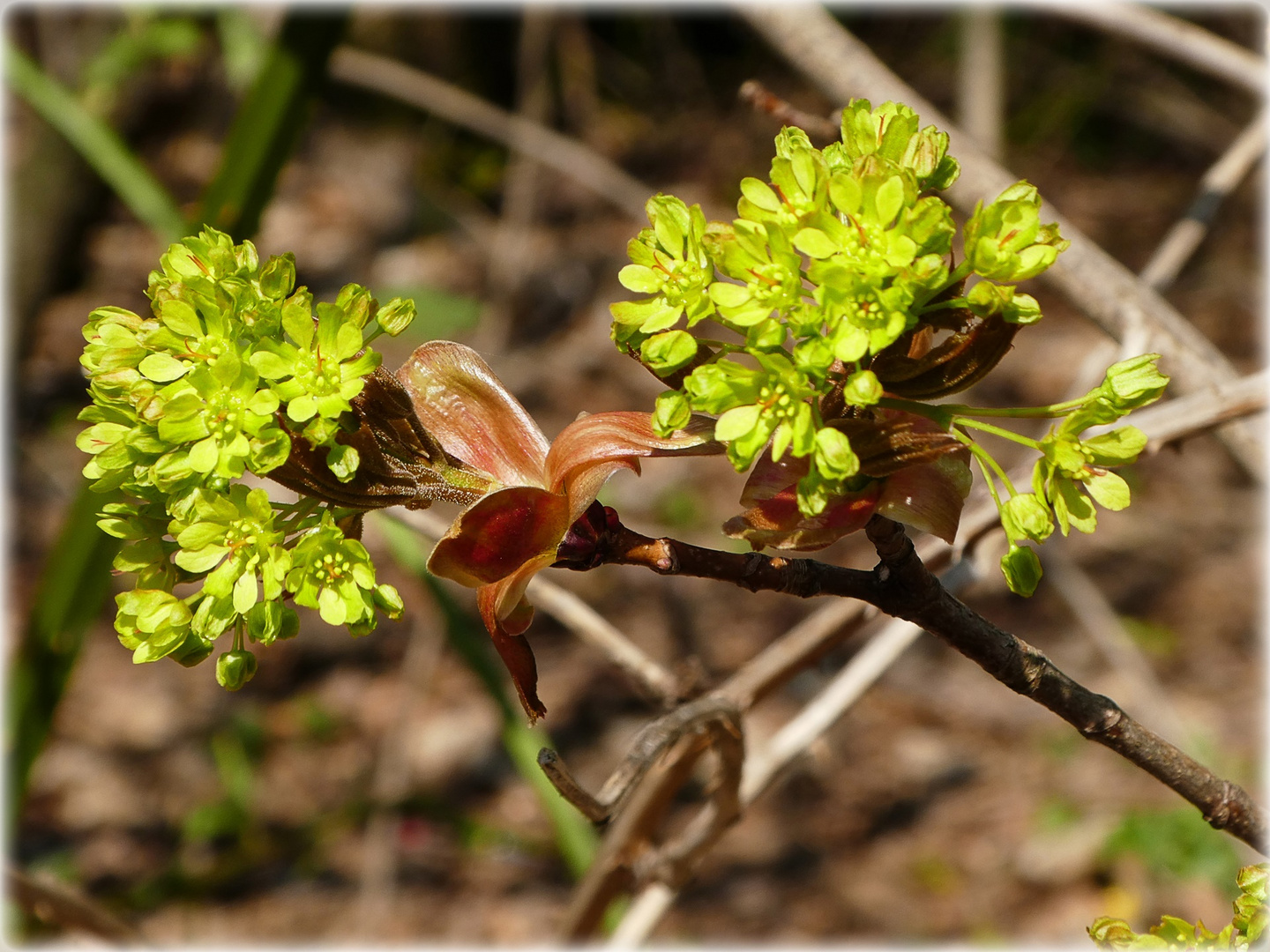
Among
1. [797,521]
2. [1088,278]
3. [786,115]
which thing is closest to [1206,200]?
[1088,278]

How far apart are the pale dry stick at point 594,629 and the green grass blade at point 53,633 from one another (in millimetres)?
704

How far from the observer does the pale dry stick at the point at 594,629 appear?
3.92 ft

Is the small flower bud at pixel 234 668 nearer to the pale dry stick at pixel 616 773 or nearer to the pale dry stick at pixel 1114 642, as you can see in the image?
the pale dry stick at pixel 616 773

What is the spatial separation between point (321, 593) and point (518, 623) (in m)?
0.13

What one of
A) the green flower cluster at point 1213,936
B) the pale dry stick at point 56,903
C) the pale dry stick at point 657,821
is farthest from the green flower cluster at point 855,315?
the pale dry stick at point 56,903

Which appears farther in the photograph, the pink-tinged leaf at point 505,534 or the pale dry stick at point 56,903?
the pale dry stick at point 56,903

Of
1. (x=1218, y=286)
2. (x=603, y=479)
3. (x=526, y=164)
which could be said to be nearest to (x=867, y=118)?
(x=603, y=479)

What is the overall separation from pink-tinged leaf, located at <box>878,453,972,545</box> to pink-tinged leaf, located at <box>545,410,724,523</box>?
0.11 m

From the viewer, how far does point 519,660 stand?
0.72 metres

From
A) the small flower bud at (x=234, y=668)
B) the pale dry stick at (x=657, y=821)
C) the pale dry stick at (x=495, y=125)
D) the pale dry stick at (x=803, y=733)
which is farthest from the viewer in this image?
the pale dry stick at (x=495, y=125)

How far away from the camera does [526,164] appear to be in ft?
11.9

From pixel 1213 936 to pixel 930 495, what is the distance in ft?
1.20

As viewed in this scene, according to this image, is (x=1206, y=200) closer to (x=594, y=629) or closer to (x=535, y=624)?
(x=594, y=629)

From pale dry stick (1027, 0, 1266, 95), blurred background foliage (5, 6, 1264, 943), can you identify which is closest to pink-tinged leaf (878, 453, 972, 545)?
pale dry stick (1027, 0, 1266, 95)
